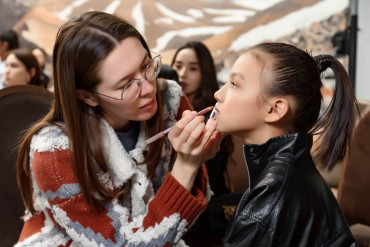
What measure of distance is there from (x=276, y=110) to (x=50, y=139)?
0.56m

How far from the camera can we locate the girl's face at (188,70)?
271 centimetres

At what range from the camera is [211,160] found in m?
2.30

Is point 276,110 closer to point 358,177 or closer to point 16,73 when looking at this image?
point 358,177

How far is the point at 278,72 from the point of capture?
3.68 ft

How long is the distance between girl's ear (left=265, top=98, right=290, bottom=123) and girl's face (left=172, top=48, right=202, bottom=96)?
158 cm

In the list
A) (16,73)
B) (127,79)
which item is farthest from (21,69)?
(127,79)

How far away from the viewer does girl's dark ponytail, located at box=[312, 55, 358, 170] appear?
43.2 inches

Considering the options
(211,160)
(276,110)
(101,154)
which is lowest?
(211,160)

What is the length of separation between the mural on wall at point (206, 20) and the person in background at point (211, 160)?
1.45 metres

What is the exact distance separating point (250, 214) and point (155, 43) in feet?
11.6

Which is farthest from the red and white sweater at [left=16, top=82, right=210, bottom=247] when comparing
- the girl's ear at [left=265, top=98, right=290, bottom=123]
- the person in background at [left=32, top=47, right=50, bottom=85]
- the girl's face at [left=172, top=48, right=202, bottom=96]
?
the person in background at [left=32, top=47, right=50, bottom=85]

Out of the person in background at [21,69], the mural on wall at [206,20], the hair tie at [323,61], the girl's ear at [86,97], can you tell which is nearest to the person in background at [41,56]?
the mural on wall at [206,20]

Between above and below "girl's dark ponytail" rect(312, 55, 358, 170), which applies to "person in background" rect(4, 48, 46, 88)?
below

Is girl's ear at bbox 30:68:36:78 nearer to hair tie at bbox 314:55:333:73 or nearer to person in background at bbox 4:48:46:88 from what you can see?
person in background at bbox 4:48:46:88
